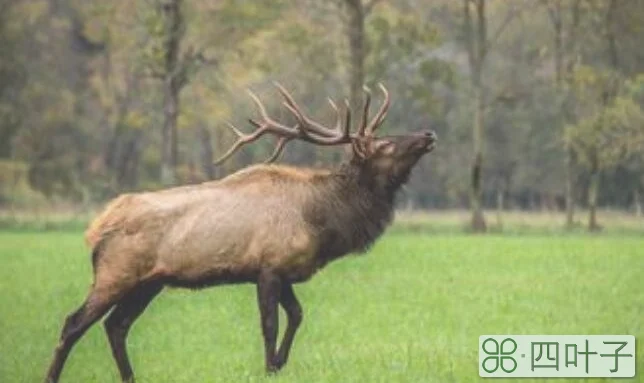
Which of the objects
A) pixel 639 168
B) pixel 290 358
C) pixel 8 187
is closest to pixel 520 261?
pixel 290 358

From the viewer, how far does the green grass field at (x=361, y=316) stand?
1270 centimetres

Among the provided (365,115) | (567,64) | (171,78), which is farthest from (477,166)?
(365,115)

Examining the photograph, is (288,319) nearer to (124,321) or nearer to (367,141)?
(124,321)

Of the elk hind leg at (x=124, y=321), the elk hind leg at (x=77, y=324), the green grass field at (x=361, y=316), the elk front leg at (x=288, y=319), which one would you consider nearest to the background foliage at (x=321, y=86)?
the green grass field at (x=361, y=316)

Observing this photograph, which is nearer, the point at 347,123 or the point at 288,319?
the point at 288,319

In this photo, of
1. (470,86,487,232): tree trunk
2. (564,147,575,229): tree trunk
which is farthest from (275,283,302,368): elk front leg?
(564,147,575,229): tree trunk

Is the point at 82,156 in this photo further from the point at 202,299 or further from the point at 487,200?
the point at 202,299

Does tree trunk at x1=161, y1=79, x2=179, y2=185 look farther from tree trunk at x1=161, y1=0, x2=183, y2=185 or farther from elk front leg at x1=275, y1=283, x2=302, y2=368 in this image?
elk front leg at x1=275, y1=283, x2=302, y2=368

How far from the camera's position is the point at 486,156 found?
215 ft

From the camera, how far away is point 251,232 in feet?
39.4

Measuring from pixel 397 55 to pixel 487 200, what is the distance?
82.8 ft

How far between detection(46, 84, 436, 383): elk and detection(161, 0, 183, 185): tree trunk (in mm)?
31122
